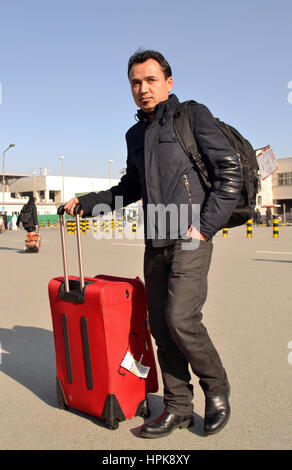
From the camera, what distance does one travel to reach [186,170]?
2.74m

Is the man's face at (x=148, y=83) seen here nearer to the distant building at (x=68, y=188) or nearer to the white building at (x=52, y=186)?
the distant building at (x=68, y=188)

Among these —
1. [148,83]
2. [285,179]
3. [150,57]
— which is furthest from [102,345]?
[285,179]

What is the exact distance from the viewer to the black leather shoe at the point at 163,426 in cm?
271

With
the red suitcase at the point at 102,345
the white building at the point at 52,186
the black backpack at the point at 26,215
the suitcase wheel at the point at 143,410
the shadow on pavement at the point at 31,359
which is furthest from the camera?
the white building at the point at 52,186

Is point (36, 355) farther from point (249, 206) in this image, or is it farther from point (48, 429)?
point (249, 206)

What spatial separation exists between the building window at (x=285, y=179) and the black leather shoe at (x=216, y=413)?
65750 millimetres

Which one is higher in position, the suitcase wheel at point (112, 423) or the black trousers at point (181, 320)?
the black trousers at point (181, 320)

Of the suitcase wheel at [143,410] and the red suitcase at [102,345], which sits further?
the suitcase wheel at [143,410]

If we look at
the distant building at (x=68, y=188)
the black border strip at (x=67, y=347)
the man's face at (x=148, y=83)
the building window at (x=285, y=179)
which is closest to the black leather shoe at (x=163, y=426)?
the black border strip at (x=67, y=347)

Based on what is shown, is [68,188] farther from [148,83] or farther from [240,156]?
[240,156]

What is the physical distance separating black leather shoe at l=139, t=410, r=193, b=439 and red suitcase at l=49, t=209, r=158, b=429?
21 cm

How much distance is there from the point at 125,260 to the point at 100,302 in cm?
981

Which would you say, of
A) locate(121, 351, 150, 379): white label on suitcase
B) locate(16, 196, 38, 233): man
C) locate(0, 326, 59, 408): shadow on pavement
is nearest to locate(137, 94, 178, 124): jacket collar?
locate(121, 351, 150, 379): white label on suitcase
